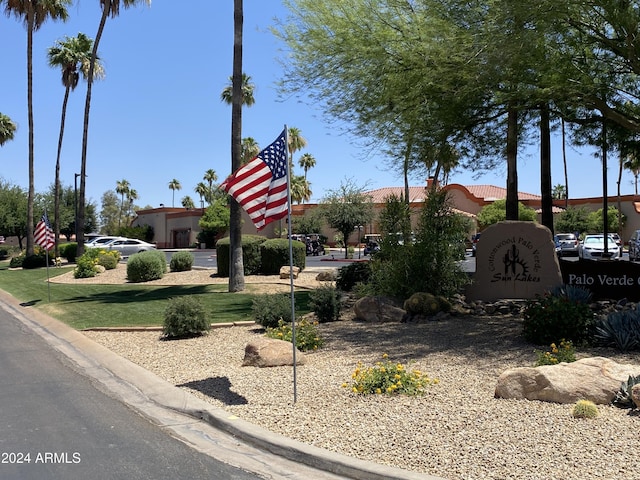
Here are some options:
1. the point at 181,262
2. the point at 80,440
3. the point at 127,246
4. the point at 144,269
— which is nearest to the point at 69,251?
the point at 127,246

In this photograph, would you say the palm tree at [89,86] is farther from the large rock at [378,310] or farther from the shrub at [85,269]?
the large rock at [378,310]

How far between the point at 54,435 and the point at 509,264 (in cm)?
1025

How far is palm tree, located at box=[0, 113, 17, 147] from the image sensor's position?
180 feet

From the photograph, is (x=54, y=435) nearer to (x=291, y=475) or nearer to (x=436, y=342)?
(x=291, y=475)

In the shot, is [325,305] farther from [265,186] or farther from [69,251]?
[69,251]

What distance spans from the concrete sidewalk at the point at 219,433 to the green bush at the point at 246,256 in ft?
42.9

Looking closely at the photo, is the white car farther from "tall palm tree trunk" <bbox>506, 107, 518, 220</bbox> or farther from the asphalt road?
the asphalt road

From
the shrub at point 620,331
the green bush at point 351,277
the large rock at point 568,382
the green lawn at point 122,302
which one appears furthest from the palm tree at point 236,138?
the large rock at point 568,382

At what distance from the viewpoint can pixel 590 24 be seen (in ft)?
38.1

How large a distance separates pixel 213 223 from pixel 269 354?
56.5 metres

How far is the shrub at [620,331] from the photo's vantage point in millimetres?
8930

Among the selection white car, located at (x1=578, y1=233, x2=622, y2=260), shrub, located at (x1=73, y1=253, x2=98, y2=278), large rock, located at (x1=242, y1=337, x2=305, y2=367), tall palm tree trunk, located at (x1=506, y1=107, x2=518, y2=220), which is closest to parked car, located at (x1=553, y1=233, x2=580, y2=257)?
white car, located at (x1=578, y1=233, x2=622, y2=260)

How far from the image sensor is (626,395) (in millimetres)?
6223

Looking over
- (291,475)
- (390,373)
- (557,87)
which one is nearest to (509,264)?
(557,87)
